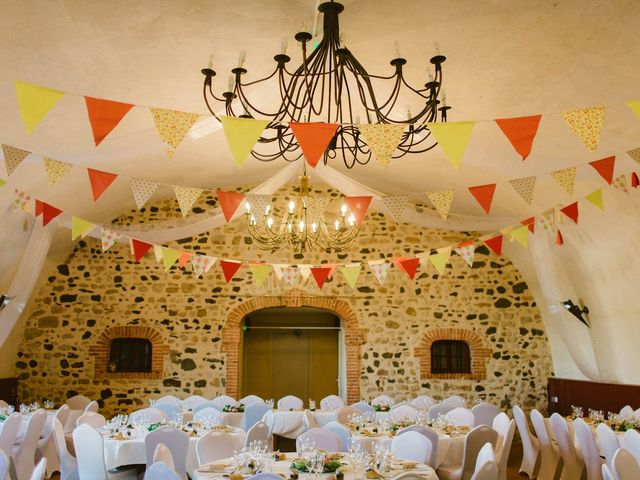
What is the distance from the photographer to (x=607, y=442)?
5184mm

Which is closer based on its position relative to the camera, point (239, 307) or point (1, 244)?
point (1, 244)

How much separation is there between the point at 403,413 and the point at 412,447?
7.65 feet

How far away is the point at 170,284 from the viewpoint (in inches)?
381

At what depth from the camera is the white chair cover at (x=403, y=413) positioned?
7.19 meters

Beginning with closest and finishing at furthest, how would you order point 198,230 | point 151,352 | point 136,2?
point 136,2 → point 198,230 → point 151,352

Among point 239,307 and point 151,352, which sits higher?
point 239,307

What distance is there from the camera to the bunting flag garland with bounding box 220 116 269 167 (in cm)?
364

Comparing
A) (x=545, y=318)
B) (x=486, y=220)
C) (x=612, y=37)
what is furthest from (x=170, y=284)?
(x=612, y=37)

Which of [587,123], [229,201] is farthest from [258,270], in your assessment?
[587,123]

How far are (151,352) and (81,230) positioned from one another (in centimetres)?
375

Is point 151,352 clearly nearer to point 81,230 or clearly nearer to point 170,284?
point 170,284

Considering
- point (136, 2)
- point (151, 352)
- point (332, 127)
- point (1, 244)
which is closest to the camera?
point (332, 127)

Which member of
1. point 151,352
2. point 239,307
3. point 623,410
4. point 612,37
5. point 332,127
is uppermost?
point 612,37

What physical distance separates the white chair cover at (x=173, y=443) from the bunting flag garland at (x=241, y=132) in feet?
8.99
